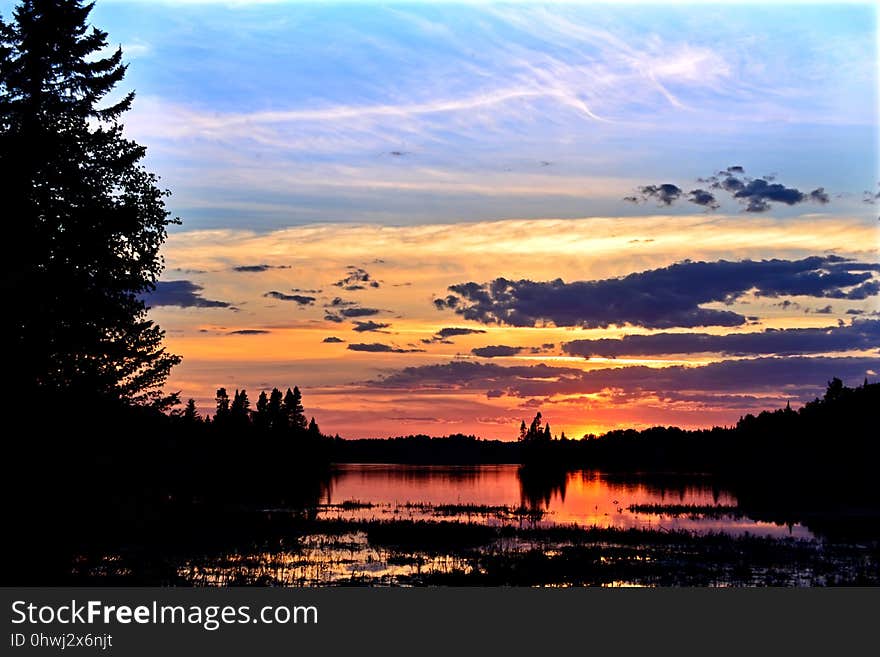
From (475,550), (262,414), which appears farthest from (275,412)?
(475,550)

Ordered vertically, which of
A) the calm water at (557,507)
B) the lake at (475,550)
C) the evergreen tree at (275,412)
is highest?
the evergreen tree at (275,412)

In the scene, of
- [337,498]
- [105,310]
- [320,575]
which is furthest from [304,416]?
[105,310]

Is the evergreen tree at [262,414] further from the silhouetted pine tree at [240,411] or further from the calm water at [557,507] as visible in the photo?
the calm water at [557,507]

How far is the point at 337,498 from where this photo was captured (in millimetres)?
91812

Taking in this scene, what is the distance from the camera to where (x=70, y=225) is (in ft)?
88.4

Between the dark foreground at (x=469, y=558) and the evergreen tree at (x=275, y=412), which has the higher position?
the evergreen tree at (x=275, y=412)

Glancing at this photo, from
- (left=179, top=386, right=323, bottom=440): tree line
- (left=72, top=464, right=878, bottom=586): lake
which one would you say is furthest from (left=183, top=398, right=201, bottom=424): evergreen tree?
(left=72, top=464, right=878, bottom=586): lake

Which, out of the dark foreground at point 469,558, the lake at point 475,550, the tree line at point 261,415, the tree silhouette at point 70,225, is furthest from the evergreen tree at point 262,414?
the tree silhouette at point 70,225

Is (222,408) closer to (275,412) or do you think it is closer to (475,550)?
(275,412)

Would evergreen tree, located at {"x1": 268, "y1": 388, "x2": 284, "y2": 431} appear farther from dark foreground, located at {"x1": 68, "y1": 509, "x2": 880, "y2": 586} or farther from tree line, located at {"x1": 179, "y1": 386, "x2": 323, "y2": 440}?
dark foreground, located at {"x1": 68, "y1": 509, "x2": 880, "y2": 586}

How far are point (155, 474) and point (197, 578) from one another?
17.7 ft

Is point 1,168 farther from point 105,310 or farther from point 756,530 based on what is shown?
point 756,530

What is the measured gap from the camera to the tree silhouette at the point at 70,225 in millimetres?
25219

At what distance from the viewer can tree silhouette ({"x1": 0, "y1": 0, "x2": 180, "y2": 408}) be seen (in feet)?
82.7
